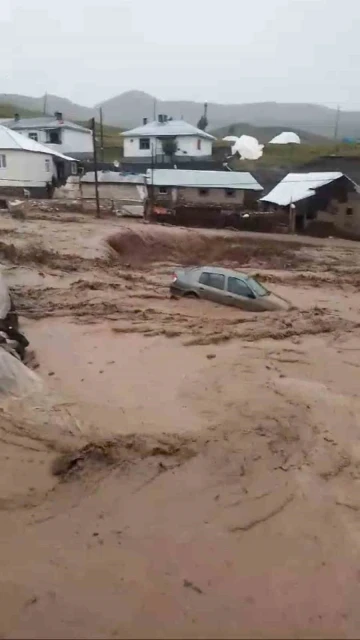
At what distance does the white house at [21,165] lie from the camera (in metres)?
37.2

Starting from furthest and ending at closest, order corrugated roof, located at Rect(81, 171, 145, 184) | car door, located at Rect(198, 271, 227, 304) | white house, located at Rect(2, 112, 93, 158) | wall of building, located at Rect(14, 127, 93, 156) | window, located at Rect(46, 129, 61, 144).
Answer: window, located at Rect(46, 129, 61, 144) < wall of building, located at Rect(14, 127, 93, 156) < white house, located at Rect(2, 112, 93, 158) < corrugated roof, located at Rect(81, 171, 145, 184) < car door, located at Rect(198, 271, 227, 304)

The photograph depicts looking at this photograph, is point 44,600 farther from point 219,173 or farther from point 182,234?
point 219,173

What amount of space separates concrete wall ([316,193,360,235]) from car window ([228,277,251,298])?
1643cm

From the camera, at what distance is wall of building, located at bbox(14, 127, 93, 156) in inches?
1999

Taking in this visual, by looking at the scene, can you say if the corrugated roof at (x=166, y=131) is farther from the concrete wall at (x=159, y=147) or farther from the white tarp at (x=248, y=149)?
the white tarp at (x=248, y=149)

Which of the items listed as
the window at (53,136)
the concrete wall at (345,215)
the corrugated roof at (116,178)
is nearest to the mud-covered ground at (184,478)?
the concrete wall at (345,215)

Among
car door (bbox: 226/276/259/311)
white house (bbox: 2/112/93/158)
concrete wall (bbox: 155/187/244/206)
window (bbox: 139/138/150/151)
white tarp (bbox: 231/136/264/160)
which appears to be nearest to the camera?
car door (bbox: 226/276/259/311)

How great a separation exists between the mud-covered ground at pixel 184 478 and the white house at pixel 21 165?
23.8 m

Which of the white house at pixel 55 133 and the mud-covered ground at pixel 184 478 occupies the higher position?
the white house at pixel 55 133

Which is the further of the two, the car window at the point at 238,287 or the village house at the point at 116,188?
the village house at the point at 116,188

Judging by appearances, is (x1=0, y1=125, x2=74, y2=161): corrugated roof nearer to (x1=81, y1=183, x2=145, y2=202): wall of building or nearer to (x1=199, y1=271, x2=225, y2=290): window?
(x1=81, y1=183, x2=145, y2=202): wall of building

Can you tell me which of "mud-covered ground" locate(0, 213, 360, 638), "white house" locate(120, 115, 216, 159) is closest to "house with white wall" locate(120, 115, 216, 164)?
"white house" locate(120, 115, 216, 159)

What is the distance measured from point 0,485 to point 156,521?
6.97 feet

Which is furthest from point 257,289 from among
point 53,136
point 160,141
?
point 53,136
